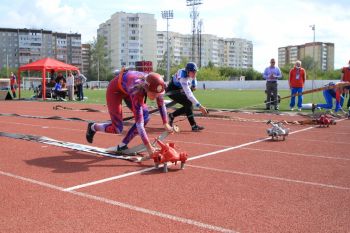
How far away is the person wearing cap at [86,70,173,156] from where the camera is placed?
6078 millimetres

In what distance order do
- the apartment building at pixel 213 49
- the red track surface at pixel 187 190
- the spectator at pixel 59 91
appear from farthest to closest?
the apartment building at pixel 213 49 < the spectator at pixel 59 91 < the red track surface at pixel 187 190

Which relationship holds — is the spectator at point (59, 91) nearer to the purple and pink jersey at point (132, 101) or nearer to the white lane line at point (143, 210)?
the purple and pink jersey at point (132, 101)

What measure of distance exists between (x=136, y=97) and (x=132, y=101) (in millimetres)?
114

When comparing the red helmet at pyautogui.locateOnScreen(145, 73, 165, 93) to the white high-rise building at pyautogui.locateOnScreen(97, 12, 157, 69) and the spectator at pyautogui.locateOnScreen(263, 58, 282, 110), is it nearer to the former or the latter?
the spectator at pyautogui.locateOnScreen(263, 58, 282, 110)

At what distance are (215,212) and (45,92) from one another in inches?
1143

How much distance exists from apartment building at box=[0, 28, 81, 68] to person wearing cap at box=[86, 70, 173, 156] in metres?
146

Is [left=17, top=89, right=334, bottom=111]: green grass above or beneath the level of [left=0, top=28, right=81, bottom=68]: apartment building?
beneath

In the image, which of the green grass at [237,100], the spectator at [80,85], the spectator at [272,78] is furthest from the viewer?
the spectator at [80,85]

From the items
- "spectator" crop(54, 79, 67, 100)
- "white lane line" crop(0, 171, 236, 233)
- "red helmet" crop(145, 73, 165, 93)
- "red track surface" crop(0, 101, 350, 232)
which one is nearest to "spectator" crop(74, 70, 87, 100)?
"spectator" crop(54, 79, 67, 100)

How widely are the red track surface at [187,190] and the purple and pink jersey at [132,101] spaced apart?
0.62m

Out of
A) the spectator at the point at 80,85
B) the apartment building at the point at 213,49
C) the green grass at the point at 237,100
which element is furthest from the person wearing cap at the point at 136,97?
the apartment building at the point at 213,49

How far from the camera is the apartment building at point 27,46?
146m

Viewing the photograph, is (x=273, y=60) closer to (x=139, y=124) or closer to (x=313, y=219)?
(x=139, y=124)

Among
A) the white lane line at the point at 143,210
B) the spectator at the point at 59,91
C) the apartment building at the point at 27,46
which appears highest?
the apartment building at the point at 27,46
